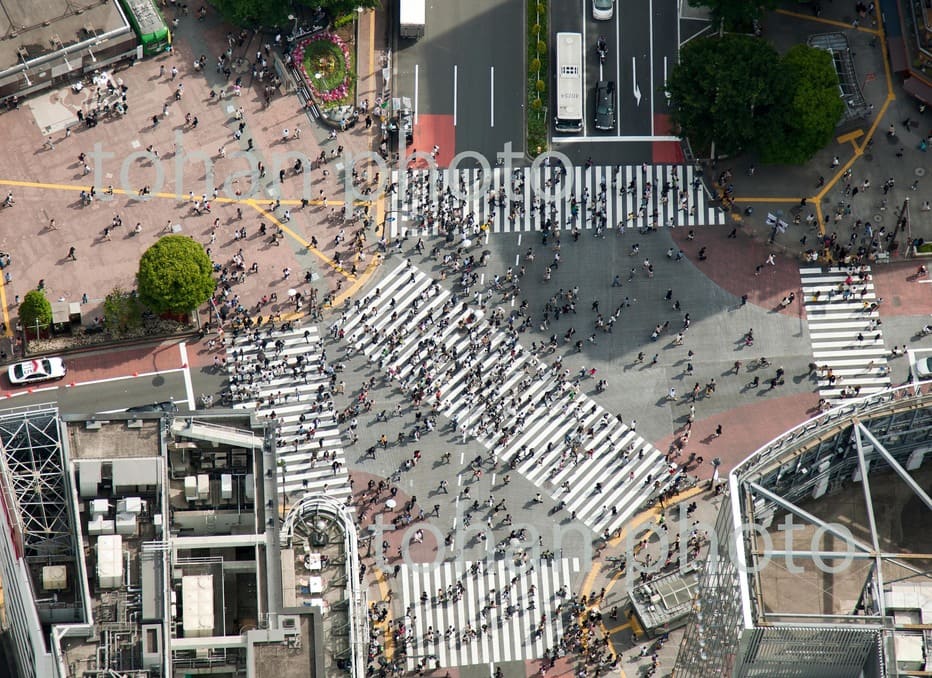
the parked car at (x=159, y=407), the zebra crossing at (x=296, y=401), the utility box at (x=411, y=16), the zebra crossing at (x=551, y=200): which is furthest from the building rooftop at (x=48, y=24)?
the parked car at (x=159, y=407)

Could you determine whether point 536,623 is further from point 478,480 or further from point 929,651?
point 929,651

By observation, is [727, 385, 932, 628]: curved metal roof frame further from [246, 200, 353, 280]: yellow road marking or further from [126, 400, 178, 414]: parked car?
[126, 400, 178, 414]: parked car

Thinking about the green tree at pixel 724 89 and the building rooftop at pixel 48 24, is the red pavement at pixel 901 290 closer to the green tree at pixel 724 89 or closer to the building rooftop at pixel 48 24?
the green tree at pixel 724 89

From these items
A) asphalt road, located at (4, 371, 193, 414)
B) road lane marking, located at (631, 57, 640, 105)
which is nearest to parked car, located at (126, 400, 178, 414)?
asphalt road, located at (4, 371, 193, 414)

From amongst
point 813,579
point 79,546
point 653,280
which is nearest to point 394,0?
point 653,280

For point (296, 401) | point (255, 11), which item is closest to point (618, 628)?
point (296, 401)
